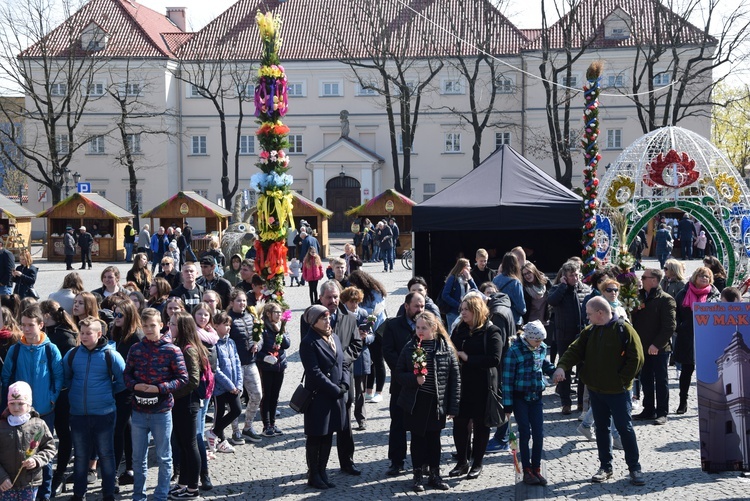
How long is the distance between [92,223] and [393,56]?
18583 mm

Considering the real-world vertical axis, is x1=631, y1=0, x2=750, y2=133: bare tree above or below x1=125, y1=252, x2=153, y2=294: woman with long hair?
above

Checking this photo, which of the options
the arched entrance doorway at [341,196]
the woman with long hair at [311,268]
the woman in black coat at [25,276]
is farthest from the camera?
the arched entrance doorway at [341,196]

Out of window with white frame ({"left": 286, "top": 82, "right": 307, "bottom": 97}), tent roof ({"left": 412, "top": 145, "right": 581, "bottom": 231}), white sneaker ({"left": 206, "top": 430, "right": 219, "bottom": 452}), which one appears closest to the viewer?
white sneaker ({"left": 206, "top": 430, "right": 219, "bottom": 452})

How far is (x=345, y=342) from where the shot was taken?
30.6ft

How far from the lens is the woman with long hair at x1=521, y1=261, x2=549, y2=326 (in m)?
12.2

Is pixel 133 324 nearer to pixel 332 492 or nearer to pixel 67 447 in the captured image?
pixel 67 447

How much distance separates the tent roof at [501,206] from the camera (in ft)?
49.8

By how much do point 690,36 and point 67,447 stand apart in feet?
159

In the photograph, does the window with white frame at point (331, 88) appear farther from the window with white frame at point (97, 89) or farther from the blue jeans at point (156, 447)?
the blue jeans at point (156, 447)

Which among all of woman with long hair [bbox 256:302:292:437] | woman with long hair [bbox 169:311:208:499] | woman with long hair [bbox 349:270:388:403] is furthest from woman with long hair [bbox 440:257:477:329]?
woman with long hair [bbox 169:311:208:499]

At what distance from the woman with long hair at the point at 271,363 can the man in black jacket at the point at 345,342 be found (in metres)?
0.67

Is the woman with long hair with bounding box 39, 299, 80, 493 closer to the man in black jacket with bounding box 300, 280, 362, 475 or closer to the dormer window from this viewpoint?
the man in black jacket with bounding box 300, 280, 362, 475

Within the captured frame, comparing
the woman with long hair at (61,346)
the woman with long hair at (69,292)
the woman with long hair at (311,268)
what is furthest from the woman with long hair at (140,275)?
the woman with long hair at (311,268)

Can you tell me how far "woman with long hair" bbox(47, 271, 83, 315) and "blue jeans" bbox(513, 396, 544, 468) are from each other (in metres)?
4.99
